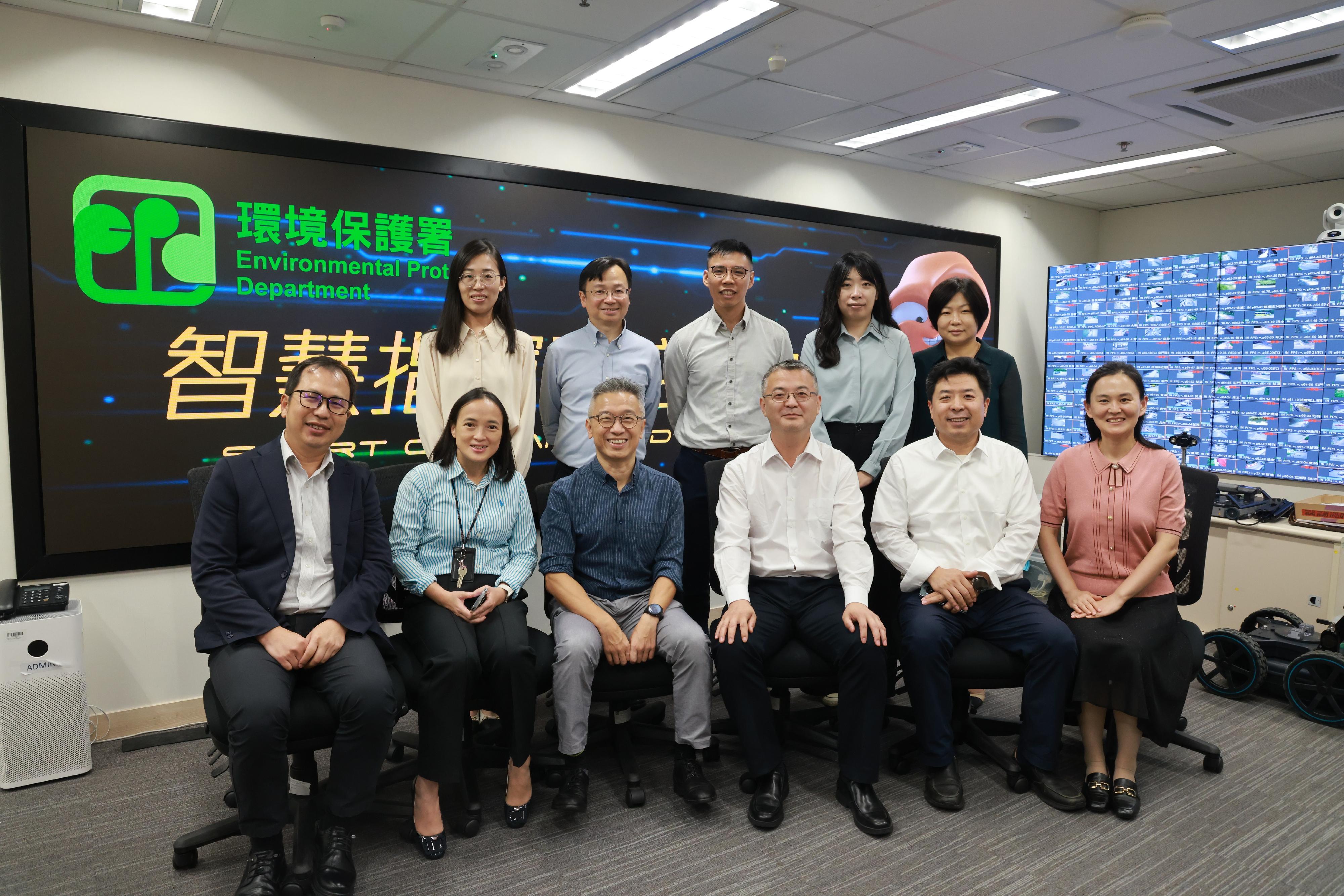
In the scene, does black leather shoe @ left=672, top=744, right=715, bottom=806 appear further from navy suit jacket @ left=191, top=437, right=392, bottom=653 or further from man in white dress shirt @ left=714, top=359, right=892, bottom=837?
navy suit jacket @ left=191, top=437, right=392, bottom=653

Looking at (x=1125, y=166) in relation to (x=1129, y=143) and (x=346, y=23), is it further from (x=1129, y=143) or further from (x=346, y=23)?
(x=346, y=23)

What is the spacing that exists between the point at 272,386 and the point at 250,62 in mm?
1360

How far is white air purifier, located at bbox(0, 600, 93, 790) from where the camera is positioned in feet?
9.27

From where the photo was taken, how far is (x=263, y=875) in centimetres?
213

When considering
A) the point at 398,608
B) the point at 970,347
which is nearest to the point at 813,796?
the point at 398,608

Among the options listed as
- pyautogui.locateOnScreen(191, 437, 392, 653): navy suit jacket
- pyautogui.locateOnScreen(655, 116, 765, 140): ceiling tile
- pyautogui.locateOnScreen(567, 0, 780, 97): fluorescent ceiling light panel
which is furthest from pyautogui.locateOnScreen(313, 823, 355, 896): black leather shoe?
pyautogui.locateOnScreen(655, 116, 765, 140): ceiling tile

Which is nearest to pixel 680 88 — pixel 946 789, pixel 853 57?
Answer: pixel 853 57

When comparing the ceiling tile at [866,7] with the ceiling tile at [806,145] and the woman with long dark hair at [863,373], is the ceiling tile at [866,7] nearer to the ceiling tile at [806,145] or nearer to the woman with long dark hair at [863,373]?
the woman with long dark hair at [863,373]

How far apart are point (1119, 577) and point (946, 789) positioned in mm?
931

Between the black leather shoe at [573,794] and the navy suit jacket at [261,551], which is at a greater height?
the navy suit jacket at [261,551]

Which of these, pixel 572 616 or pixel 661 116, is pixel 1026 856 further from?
pixel 661 116

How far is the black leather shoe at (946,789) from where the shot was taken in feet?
8.68

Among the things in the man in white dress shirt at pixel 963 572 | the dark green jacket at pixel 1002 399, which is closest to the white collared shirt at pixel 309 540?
the man in white dress shirt at pixel 963 572

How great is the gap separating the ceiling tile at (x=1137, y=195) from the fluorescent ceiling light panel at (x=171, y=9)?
6.01 meters
